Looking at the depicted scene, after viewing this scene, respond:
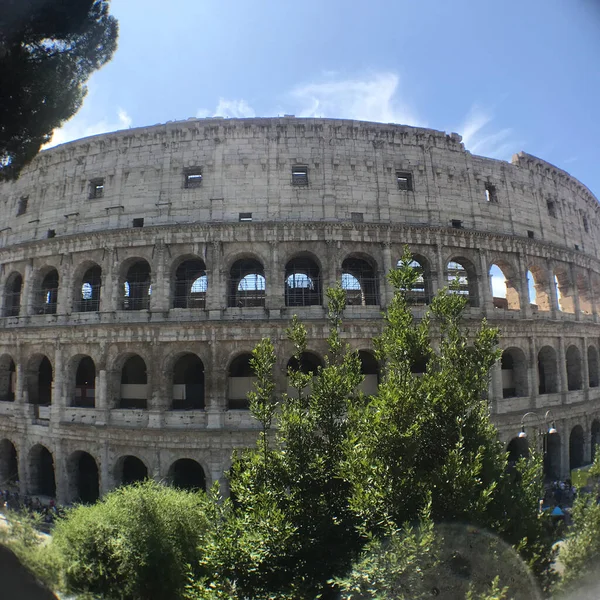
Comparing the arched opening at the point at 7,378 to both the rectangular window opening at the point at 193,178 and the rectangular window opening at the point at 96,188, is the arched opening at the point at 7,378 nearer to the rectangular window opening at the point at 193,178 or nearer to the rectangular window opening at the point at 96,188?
the rectangular window opening at the point at 96,188

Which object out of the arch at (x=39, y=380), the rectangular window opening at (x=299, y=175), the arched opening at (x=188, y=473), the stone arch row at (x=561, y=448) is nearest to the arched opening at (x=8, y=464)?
the arch at (x=39, y=380)

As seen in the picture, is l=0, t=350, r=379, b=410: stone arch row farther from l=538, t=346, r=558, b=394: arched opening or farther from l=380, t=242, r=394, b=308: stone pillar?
l=538, t=346, r=558, b=394: arched opening

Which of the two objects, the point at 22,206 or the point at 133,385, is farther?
the point at 22,206

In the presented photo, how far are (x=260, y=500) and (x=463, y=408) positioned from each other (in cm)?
382

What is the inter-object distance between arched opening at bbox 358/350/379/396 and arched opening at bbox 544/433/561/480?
30.6 ft

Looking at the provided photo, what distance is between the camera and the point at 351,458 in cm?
677

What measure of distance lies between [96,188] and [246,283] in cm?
872

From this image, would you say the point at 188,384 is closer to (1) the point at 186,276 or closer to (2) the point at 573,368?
(1) the point at 186,276

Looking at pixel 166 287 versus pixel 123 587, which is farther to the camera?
pixel 166 287

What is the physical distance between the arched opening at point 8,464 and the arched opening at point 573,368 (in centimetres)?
2926

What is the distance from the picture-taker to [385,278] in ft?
59.5

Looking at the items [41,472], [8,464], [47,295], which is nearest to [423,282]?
[47,295]


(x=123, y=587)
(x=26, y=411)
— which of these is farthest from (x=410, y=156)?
(x=26, y=411)

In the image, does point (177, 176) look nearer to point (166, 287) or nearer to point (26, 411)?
point (166, 287)
